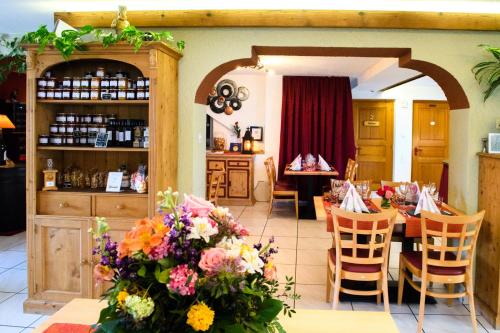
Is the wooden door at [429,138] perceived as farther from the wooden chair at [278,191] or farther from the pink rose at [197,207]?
the pink rose at [197,207]

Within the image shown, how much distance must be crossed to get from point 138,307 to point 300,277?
12.6 ft

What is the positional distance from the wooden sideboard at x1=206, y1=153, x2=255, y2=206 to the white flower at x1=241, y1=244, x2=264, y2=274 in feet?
24.6

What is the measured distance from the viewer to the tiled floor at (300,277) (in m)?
3.75

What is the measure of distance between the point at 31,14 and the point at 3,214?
2.92 meters

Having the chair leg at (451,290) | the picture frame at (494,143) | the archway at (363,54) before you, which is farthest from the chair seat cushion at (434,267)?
the archway at (363,54)

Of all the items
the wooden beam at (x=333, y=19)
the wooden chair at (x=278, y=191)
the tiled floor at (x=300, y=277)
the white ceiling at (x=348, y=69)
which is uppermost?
the white ceiling at (x=348, y=69)

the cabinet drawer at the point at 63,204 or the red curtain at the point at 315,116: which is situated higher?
the red curtain at the point at 315,116

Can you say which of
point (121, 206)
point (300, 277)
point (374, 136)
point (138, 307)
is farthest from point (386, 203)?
point (374, 136)

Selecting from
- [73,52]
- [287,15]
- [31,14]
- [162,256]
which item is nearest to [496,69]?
[287,15]

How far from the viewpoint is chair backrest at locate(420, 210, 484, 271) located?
340cm

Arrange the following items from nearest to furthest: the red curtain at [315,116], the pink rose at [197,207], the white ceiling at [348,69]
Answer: the pink rose at [197,207], the white ceiling at [348,69], the red curtain at [315,116]

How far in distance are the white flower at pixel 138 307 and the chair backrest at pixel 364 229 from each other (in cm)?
253

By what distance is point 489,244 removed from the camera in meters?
3.88

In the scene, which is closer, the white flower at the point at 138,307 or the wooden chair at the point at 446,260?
the white flower at the point at 138,307
